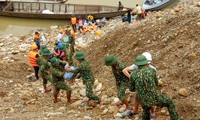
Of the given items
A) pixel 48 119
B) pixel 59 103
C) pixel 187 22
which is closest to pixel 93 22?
pixel 187 22

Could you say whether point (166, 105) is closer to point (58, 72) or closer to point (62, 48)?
point (58, 72)

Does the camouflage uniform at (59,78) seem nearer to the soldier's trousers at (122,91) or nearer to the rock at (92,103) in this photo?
the rock at (92,103)

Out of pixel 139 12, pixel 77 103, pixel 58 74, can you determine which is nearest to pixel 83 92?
pixel 77 103

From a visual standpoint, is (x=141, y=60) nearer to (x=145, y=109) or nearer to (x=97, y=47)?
(x=145, y=109)

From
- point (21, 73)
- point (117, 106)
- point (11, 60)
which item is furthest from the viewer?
point (11, 60)

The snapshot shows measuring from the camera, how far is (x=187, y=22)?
1123 centimetres

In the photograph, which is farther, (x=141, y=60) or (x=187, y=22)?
(x=187, y=22)

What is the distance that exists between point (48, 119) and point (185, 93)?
3.00 m

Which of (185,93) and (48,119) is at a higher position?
(185,93)

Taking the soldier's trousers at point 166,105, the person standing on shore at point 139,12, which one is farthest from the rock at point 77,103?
the person standing on shore at point 139,12

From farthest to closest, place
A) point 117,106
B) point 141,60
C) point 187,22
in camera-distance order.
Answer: point 187,22 → point 117,106 → point 141,60

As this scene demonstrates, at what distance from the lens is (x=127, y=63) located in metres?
10.8

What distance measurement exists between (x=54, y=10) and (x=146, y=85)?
19608 millimetres

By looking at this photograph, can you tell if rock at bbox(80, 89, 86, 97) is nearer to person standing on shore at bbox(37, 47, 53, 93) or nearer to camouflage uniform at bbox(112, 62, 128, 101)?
person standing on shore at bbox(37, 47, 53, 93)
